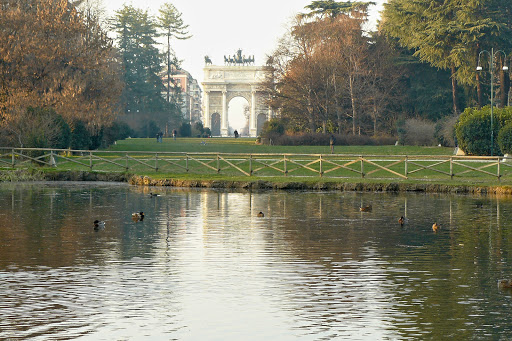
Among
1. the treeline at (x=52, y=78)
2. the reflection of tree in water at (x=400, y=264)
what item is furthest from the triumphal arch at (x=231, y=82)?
the reflection of tree in water at (x=400, y=264)

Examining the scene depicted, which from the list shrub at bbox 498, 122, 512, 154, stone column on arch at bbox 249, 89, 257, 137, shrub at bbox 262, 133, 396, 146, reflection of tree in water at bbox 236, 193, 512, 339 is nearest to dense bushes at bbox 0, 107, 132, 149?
reflection of tree in water at bbox 236, 193, 512, 339

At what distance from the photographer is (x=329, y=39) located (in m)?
77.2

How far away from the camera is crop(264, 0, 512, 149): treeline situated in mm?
68000

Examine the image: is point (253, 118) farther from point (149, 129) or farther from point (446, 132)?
point (446, 132)

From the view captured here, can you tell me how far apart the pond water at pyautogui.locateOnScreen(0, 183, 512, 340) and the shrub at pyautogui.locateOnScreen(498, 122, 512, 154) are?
22.3 metres

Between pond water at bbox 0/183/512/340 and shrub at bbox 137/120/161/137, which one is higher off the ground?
shrub at bbox 137/120/161/137

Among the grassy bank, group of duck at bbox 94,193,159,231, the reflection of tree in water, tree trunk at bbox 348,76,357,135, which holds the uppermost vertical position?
tree trunk at bbox 348,76,357,135

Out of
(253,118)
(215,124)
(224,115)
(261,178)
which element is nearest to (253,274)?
(261,178)

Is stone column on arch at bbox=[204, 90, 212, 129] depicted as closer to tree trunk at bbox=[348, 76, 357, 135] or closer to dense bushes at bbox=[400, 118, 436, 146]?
tree trunk at bbox=[348, 76, 357, 135]

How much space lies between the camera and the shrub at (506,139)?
1813 inches

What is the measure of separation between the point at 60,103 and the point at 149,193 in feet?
67.8

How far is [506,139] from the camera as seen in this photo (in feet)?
152

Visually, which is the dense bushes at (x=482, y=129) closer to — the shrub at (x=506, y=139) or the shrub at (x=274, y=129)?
the shrub at (x=506, y=139)

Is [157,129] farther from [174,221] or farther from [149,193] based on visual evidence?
[174,221]
